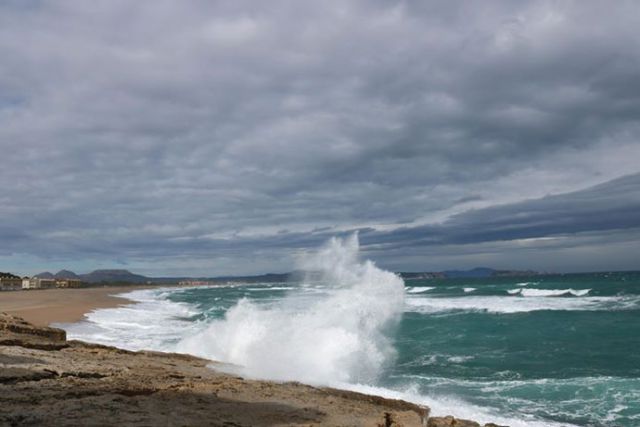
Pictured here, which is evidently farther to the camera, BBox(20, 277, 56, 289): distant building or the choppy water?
BBox(20, 277, 56, 289): distant building

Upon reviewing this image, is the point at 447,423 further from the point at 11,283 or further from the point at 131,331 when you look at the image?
the point at 11,283

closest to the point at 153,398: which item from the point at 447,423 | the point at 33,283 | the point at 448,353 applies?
the point at 447,423

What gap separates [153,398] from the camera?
6.83 m

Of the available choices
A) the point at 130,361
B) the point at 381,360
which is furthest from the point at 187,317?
the point at 130,361

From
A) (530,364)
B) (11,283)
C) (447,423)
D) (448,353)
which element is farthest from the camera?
(11,283)

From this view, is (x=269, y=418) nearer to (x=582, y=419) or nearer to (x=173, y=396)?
(x=173, y=396)

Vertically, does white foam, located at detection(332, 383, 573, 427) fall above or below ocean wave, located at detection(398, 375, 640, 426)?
above

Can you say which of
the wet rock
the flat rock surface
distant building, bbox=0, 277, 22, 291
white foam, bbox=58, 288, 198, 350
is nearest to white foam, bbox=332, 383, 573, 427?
the wet rock

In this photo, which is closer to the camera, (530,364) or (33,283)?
(530,364)

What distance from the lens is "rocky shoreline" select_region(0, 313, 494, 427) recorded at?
582cm

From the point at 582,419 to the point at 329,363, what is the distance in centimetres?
610

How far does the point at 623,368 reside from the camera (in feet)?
47.8

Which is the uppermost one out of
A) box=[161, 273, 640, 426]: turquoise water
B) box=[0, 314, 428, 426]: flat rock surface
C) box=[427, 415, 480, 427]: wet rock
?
box=[0, 314, 428, 426]: flat rock surface

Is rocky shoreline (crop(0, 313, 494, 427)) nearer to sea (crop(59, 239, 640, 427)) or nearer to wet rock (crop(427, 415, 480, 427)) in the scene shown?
wet rock (crop(427, 415, 480, 427))
